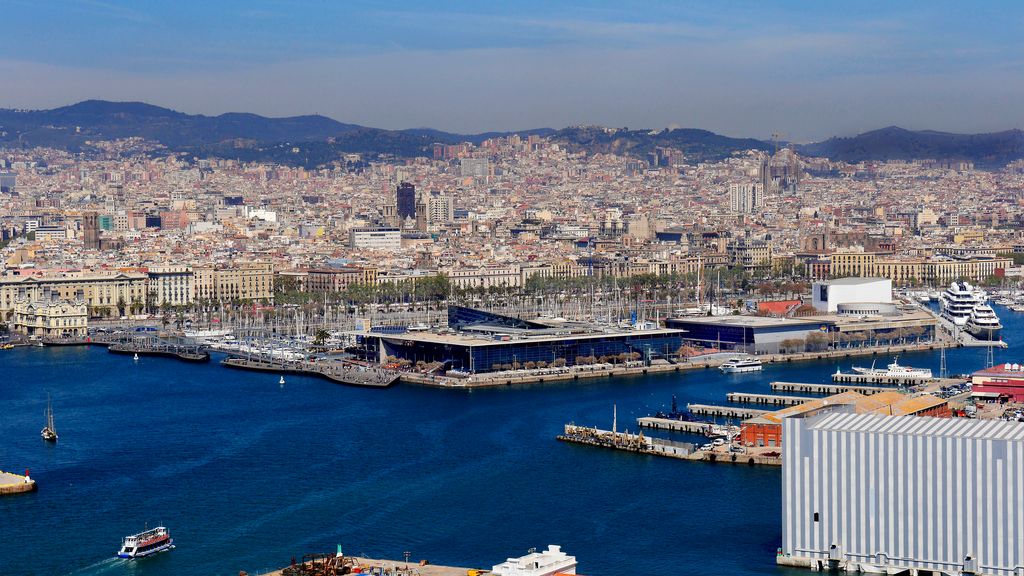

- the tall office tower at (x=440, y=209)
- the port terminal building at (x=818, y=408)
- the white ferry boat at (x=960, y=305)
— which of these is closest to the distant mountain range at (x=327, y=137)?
the tall office tower at (x=440, y=209)

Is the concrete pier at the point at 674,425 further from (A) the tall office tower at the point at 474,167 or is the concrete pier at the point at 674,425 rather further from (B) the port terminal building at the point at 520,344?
(A) the tall office tower at the point at 474,167

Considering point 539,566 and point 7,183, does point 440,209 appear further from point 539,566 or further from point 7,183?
point 539,566

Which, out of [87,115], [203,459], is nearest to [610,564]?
[203,459]

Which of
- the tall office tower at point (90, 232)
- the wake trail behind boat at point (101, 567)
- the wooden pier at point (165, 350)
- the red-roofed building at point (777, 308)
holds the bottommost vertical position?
the wake trail behind boat at point (101, 567)

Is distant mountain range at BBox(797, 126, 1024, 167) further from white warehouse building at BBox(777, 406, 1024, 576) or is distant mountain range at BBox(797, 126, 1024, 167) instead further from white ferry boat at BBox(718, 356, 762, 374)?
white warehouse building at BBox(777, 406, 1024, 576)

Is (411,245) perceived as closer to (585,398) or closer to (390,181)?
(585,398)

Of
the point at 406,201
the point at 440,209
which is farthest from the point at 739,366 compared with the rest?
the point at 440,209
